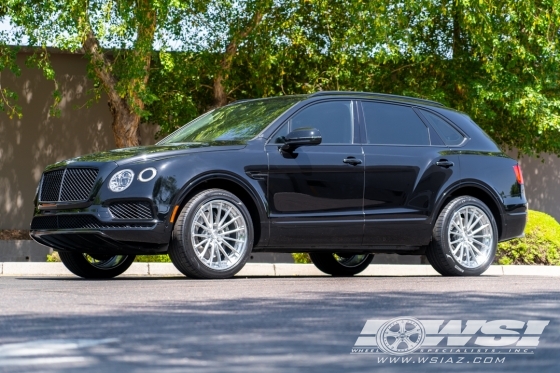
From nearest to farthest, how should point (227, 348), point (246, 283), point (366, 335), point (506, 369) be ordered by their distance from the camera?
point (506, 369) → point (227, 348) → point (366, 335) → point (246, 283)

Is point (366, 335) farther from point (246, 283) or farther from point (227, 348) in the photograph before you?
point (246, 283)

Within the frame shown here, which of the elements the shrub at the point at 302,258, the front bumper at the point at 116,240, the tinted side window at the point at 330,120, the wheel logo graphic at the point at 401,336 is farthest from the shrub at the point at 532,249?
the wheel logo graphic at the point at 401,336

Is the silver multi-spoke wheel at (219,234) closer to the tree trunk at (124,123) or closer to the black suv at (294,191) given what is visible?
the black suv at (294,191)

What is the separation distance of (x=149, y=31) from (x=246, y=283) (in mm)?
8832

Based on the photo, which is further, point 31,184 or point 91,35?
point 31,184

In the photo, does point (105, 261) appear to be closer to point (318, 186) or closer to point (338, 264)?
point (318, 186)

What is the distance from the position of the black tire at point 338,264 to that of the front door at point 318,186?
1719mm

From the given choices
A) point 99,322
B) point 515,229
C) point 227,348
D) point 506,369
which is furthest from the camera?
point 515,229

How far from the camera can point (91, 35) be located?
59.2ft

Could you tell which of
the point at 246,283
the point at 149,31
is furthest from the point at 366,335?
the point at 149,31

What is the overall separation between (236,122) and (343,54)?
819cm

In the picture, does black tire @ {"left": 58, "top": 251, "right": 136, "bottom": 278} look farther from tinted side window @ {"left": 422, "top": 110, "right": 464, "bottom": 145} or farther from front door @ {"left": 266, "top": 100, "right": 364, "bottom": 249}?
tinted side window @ {"left": 422, "top": 110, "right": 464, "bottom": 145}

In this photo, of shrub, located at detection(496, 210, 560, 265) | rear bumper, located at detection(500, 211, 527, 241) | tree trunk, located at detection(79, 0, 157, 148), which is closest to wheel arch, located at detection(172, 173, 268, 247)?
rear bumper, located at detection(500, 211, 527, 241)

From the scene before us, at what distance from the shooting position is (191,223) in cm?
964
